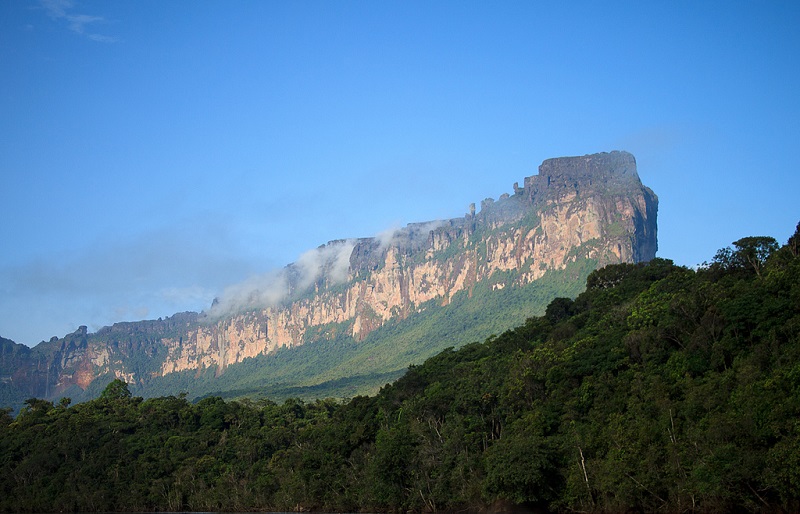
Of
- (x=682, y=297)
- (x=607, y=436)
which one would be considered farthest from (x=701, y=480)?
(x=682, y=297)

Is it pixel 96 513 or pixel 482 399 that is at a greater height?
pixel 482 399

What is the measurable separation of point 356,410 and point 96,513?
27880 millimetres

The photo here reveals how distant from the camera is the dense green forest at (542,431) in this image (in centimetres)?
5088

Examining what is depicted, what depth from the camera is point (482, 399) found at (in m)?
72.0

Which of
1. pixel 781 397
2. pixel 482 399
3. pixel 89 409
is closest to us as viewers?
pixel 781 397

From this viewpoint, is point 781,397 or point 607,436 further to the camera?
point 607,436

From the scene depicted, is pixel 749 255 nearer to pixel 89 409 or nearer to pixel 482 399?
pixel 482 399

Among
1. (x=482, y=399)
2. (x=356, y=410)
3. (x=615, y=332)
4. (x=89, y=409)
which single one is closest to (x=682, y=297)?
(x=615, y=332)

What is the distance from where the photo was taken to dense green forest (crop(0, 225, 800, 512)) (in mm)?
50875

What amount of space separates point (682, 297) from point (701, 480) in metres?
20.7

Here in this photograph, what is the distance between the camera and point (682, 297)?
219 ft

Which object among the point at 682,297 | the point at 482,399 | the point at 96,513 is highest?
the point at 682,297

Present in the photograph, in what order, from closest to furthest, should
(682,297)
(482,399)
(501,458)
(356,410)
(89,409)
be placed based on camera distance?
(501,458), (682,297), (482,399), (356,410), (89,409)

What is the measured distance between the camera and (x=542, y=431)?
2525 inches
